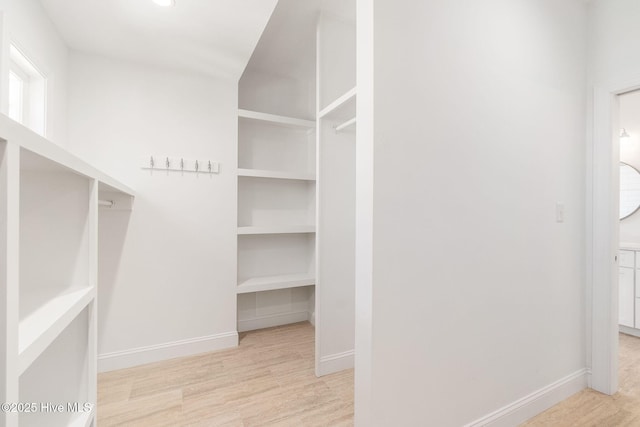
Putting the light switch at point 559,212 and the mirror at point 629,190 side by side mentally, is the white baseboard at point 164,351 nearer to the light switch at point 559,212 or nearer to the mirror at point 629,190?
the light switch at point 559,212

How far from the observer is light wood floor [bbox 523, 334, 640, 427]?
5.43ft

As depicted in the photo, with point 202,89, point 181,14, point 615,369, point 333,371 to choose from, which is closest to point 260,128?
point 202,89

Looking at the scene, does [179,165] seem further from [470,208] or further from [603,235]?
[603,235]

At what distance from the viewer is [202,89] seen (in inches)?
99.4

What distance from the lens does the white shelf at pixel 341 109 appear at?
70.3 inches

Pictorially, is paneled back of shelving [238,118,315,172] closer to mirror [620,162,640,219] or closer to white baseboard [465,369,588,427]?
white baseboard [465,369,588,427]

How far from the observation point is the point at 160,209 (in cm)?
238

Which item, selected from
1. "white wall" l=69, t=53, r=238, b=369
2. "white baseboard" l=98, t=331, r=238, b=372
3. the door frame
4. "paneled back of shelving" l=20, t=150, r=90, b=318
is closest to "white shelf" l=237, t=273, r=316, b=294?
"white wall" l=69, t=53, r=238, b=369

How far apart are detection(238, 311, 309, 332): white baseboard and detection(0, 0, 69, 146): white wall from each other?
7.43 feet

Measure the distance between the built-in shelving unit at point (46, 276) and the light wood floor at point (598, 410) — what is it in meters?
2.34

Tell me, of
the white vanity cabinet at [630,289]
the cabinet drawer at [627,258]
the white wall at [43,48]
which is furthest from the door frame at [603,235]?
the white wall at [43,48]

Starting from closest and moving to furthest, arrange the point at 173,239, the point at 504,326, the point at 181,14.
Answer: the point at 504,326, the point at 181,14, the point at 173,239

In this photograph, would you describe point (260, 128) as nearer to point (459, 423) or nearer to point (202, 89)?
point (202, 89)

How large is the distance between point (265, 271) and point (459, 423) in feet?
7.19
